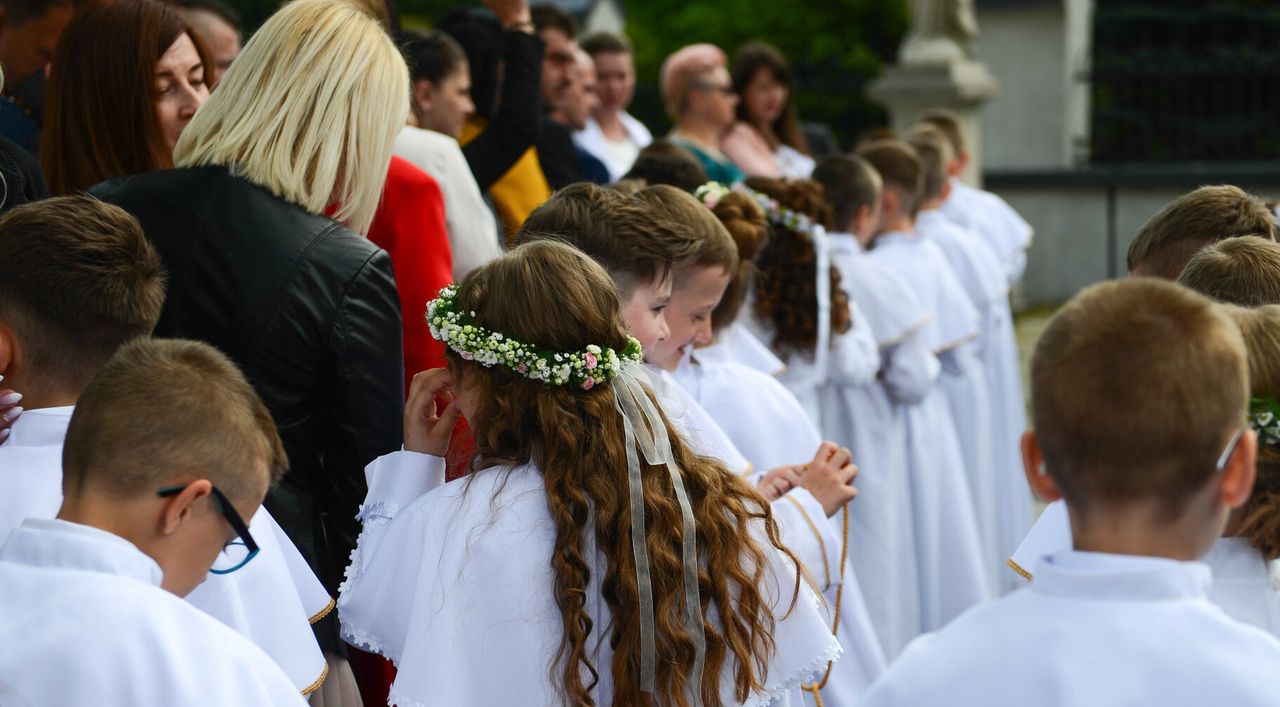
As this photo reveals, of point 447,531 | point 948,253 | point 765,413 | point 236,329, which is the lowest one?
point 948,253

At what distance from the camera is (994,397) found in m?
8.53

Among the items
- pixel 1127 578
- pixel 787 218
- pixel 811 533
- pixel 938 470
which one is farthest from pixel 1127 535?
pixel 938 470

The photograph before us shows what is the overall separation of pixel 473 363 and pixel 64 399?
2.25ft

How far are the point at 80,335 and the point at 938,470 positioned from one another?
4.72m

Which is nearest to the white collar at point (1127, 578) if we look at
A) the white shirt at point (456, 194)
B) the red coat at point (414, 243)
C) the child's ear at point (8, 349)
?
the child's ear at point (8, 349)

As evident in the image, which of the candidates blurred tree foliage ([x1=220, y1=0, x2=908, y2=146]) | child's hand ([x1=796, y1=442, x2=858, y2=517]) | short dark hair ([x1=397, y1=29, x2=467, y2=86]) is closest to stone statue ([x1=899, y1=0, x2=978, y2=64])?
blurred tree foliage ([x1=220, y1=0, x2=908, y2=146])

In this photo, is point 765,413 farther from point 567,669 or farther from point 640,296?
point 567,669

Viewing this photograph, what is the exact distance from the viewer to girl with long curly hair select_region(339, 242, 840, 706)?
264 centimetres

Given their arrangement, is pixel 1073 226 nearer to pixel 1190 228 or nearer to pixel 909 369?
pixel 909 369

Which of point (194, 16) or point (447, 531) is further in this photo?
point (194, 16)

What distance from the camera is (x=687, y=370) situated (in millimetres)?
4270

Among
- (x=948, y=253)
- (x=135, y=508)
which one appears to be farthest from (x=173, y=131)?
(x=948, y=253)

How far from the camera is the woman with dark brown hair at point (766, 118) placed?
28.0ft

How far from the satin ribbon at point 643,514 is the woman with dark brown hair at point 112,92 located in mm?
1434
